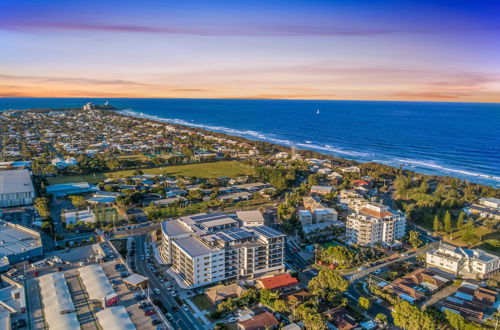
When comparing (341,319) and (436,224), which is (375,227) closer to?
(436,224)

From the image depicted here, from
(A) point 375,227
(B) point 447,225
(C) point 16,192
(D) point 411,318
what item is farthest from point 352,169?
(C) point 16,192

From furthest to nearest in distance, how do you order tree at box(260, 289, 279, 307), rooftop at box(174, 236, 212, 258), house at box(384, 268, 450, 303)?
1. rooftop at box(174, 236, 212, 258)
2. house at box(384, 268, 450, 303)
3. tree at box(260, 289, 279, 307)

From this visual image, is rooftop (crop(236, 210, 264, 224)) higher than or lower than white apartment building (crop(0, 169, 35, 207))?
higher

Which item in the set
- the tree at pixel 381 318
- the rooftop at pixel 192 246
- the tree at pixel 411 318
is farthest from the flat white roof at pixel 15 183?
the tree at pixel 411 318

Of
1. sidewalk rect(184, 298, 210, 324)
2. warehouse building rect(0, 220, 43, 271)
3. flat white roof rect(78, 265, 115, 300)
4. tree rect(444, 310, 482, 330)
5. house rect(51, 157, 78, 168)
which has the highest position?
house rect(51, 157, 78, 168)

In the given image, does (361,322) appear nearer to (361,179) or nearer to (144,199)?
(144,199)

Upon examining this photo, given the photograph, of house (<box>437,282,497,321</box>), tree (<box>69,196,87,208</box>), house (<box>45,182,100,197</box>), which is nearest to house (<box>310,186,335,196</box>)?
house (<box>437,282,497,321</box>)

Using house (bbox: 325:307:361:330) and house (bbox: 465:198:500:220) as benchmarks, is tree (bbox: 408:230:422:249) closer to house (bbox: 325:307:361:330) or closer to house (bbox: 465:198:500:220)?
house (bbox: 465:198:500:220)

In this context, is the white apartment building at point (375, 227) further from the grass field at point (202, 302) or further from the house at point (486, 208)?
the grass field at point (202, 302)
